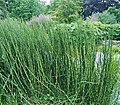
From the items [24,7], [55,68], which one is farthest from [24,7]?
[55,68]

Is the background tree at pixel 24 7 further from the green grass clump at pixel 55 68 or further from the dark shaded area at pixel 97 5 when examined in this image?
the green grass clump at pixel 55 68

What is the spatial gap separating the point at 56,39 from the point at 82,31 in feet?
0.53

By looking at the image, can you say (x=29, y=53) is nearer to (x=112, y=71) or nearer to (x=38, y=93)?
(x=38, y=93)

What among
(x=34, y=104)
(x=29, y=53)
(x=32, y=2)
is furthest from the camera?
(x=32, y=2)

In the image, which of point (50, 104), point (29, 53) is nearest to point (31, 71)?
point (29, 53)

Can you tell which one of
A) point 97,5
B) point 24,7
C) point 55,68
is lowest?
point 97,5

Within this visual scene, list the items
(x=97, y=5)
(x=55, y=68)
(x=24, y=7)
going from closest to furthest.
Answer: (x=55, y=68)
(x=24, y=7)
(x=97, y=5)

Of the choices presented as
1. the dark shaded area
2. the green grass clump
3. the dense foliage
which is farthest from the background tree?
the green grass clump

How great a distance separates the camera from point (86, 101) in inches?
61.7

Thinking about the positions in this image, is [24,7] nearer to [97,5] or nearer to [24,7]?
[24,7]

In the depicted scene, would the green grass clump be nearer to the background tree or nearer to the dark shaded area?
the background tree

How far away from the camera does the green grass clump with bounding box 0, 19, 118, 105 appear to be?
1514 millimetres

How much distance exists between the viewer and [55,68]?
5.48 feet

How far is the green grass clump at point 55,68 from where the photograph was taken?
1514 millimetres
